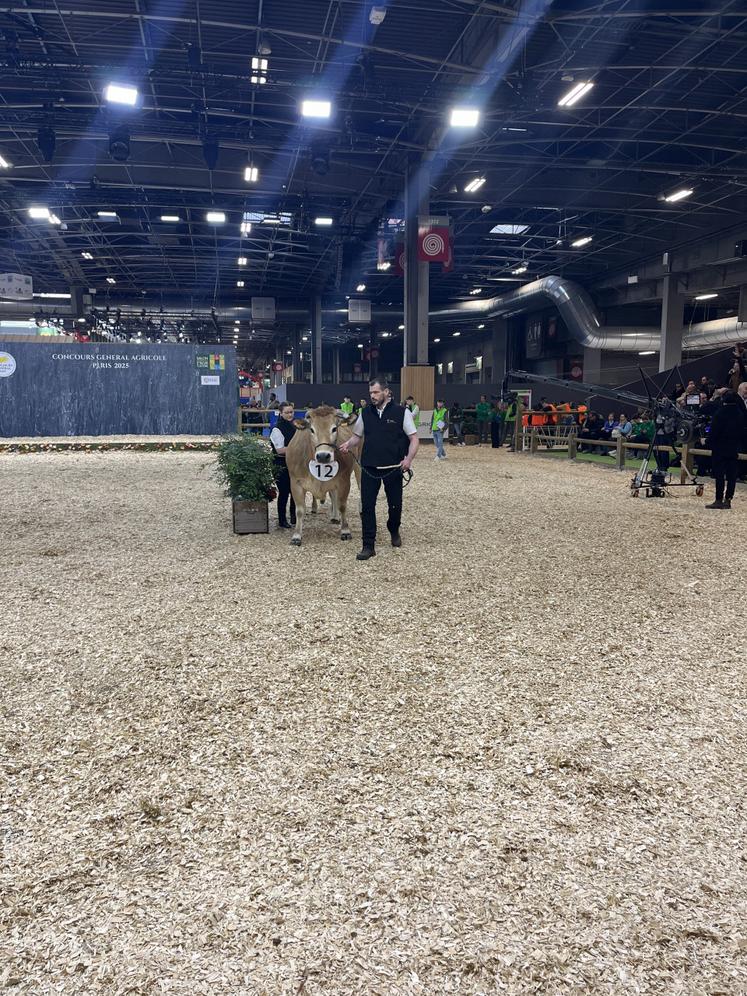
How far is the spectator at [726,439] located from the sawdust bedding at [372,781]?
173 inches

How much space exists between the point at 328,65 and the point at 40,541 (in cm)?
1293

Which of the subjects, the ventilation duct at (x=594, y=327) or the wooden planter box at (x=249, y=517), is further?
the ventilation duct at (x=594, y=327)

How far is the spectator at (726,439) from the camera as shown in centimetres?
950

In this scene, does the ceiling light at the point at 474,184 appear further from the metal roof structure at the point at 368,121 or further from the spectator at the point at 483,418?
the spectator at the point at 483,418

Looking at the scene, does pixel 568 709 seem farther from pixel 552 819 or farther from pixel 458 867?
pixel 458 867

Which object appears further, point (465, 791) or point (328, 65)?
point (328, 65)

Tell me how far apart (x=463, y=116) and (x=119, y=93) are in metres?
7.64

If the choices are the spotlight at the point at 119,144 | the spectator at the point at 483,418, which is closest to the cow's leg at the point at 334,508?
the spotlight at the point at 119,144

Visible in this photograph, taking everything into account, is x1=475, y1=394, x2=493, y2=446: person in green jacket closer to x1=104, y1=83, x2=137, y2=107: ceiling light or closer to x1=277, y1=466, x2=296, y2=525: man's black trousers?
x1=104, y1=83, x2=137, y2=107: ceiling light

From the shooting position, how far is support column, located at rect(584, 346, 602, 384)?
105 ft

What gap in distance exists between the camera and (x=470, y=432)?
25.0 meters

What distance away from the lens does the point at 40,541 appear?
296 inches

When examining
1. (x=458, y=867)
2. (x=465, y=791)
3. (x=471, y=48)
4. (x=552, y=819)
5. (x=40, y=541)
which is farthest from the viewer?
(x=471, y=48)

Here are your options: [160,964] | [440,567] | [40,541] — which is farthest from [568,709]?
[40,541]
